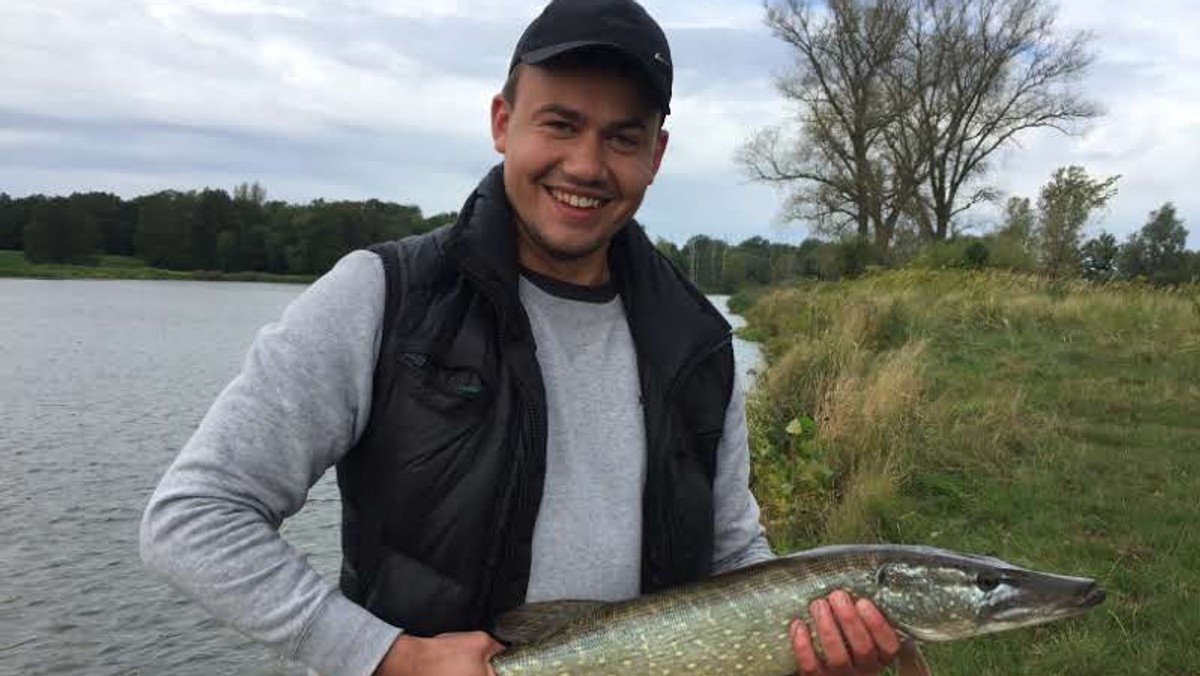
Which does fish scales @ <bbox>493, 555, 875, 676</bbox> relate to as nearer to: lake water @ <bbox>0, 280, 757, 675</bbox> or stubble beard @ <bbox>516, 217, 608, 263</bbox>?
stubble beard @ <bbox>516, 217, 608, 263</bbox>

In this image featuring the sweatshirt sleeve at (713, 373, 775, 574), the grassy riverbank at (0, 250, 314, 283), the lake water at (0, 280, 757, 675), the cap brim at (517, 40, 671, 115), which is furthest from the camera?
the grassy riverbank at (0, 250, 314, 283)

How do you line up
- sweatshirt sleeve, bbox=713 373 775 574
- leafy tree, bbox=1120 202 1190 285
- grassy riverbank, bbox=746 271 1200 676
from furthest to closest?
leafy tree, bbox=1120 202 1190 285 → grassy riverbank, bbox=746 271 1200 676 → sweatshirt sleeve, bbox=713 373 775 574

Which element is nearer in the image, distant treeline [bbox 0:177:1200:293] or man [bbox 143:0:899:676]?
man [bbox 143:0:899:676]

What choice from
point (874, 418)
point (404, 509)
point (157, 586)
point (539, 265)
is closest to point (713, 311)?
A: point (539, 265)

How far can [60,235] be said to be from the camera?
7194 cm

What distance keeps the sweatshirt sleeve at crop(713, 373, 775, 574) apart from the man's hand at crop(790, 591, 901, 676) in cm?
24

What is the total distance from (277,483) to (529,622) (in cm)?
64

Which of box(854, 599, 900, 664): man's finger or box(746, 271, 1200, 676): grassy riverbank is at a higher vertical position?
box(854, 599, 900, 664): man's finger

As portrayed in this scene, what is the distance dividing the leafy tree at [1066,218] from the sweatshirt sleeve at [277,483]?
1207 inches

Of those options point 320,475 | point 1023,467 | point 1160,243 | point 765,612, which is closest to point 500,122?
point 320,475

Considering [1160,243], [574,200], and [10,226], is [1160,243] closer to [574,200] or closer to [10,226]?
[574,200]

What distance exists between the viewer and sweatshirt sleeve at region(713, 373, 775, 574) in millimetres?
2502

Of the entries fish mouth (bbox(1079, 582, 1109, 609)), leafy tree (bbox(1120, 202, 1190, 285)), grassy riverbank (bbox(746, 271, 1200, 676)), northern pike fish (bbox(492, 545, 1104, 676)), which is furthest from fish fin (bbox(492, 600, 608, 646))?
leafy tree (bbox(1120, 202, 1190, 285))

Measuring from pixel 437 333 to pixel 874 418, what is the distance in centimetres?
712
